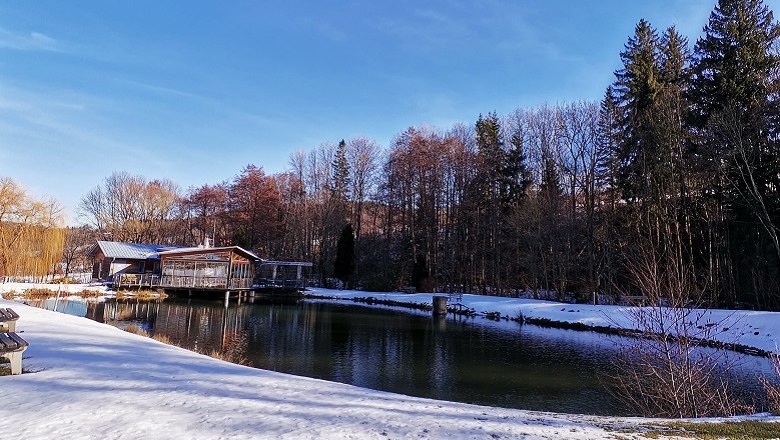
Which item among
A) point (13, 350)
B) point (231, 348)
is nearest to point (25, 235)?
point (231, 348)

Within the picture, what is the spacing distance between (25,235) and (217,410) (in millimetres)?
31621

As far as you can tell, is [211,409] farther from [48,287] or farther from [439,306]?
[48,287]

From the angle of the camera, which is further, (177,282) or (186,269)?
(186,269)

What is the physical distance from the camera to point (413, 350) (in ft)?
58.0

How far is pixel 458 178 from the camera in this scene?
46.2m

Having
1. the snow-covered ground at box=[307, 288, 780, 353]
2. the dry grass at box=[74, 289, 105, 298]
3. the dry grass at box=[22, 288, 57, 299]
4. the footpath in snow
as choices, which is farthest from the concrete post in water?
the dry grass at box=[22, 288, 57, 299]

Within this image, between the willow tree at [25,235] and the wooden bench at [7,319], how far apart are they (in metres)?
24.3

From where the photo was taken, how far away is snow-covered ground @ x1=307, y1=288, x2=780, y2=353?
58.3 feet

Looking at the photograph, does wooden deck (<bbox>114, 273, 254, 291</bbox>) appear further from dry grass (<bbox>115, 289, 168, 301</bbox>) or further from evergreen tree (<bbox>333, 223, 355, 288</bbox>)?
evergreen tree (<bbox>333, 223, 355, 288</bbox>)

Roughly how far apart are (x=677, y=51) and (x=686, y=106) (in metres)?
7.57

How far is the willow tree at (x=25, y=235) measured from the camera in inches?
1121

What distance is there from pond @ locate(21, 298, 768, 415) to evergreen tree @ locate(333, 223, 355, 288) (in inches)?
705

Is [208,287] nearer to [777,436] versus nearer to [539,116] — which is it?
[539,116]

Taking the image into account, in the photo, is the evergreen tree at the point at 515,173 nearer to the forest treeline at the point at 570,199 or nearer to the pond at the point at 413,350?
the forest treeline at the point at 570,199
